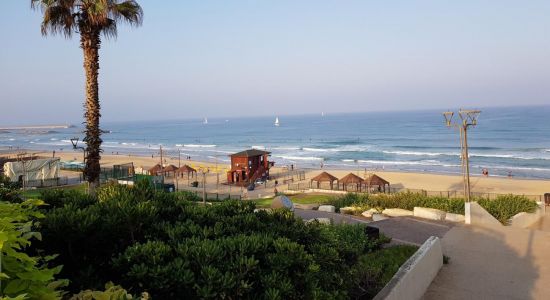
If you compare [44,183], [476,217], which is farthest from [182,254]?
[44,183]

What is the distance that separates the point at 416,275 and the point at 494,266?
3.39 metres

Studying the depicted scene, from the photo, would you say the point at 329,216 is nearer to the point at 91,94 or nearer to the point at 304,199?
the point at 91,94

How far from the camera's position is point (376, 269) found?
8.21 meters

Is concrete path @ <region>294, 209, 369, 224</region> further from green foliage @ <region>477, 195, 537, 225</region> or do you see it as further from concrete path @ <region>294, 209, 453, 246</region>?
green foliage @ <region>477, 195, 537, 225</region>

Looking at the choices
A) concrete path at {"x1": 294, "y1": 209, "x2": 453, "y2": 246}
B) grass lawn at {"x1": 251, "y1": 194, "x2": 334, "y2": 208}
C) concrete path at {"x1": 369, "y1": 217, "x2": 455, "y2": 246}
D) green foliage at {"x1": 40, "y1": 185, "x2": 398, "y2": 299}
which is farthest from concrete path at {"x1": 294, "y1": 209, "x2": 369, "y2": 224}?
green foliage at {"x1": 40, "y1": 185, "x2": 398, "y2": 299}

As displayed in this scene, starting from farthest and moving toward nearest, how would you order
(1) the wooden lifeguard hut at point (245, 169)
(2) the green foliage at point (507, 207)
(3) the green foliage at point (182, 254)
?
(1) the wooden lifeguard hut at point (245, 169)
(2) the green foliage at point (507, 207)
(3) the green foliage at point (182, 254)

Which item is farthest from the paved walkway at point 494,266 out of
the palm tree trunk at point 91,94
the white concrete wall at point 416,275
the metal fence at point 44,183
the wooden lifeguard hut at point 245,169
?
the wooden lifeguard hut at point 245,169

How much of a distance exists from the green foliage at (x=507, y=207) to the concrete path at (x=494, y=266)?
3449mm

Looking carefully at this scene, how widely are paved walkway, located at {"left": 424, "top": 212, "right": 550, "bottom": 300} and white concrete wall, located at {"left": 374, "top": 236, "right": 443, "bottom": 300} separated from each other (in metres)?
0.22

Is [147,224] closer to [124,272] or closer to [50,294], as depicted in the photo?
[124,272]

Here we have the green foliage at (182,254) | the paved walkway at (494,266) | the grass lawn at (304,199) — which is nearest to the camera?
the green foliage at (182,254)

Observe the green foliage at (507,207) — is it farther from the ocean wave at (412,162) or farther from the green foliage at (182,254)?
the ocean wave at (412,162)

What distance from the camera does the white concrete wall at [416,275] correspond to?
6.79m

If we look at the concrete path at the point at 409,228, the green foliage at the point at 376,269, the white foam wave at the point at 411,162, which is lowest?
the white foam wave at the point at 411,162
